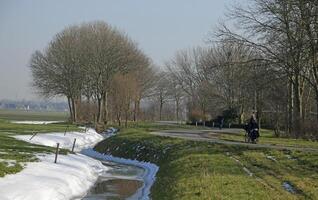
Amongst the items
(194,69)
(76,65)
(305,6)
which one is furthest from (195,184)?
(194,69)

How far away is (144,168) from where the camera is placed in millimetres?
31266

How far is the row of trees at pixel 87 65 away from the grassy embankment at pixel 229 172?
4224 cm

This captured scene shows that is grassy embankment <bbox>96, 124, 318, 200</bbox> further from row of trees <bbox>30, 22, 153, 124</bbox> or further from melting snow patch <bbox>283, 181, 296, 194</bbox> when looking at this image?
row of trees <bbox>30, 22, 153, 124</bbox>

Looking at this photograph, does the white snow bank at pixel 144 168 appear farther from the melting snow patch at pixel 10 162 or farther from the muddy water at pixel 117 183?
the melting snow patch at pixel 10 162

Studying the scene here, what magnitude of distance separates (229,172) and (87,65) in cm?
5663

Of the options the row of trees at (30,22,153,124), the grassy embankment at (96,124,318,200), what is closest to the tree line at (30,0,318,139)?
the row of trees at (30,22,153,124)

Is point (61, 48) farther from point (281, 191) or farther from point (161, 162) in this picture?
point (281, 191)

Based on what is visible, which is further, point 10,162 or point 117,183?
point 117,183

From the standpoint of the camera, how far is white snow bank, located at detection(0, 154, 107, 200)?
688 inches

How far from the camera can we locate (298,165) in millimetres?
23000

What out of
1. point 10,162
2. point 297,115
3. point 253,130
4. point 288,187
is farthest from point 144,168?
point 297,115

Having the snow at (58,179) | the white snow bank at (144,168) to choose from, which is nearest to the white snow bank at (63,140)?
the white snow bank at (144,168)

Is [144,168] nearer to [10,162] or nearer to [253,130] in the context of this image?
[253,130]

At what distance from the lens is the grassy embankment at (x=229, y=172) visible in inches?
658
